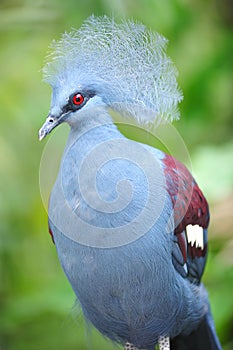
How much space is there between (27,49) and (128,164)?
241 cm

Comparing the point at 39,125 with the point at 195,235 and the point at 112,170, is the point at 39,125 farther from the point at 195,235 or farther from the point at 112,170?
the point at 112,170

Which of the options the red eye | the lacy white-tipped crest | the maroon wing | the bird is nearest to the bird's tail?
the maroon wing

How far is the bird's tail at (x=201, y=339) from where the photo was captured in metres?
2.56

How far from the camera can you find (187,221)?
2316 millimetres

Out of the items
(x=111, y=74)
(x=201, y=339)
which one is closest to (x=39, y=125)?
(x=201, y=339)

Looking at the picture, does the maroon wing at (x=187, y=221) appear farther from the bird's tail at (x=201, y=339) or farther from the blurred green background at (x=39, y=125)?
the blurred green background at (x=39, y=125)

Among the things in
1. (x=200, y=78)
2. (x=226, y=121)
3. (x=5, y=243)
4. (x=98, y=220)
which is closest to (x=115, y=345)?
(x=98, y=220)

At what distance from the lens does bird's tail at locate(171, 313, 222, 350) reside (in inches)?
101

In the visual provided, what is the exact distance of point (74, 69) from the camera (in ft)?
6.69

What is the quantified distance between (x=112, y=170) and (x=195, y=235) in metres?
0.45

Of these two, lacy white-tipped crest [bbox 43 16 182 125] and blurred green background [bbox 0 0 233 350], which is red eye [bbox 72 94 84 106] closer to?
lacy white-tipped crest [bbox 43 16 182 125]

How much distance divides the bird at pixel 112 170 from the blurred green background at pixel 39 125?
56.6 inches

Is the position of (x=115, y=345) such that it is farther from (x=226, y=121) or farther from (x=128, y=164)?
(x=226, y=121)

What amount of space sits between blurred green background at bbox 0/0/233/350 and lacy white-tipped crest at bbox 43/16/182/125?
58.2 inches
